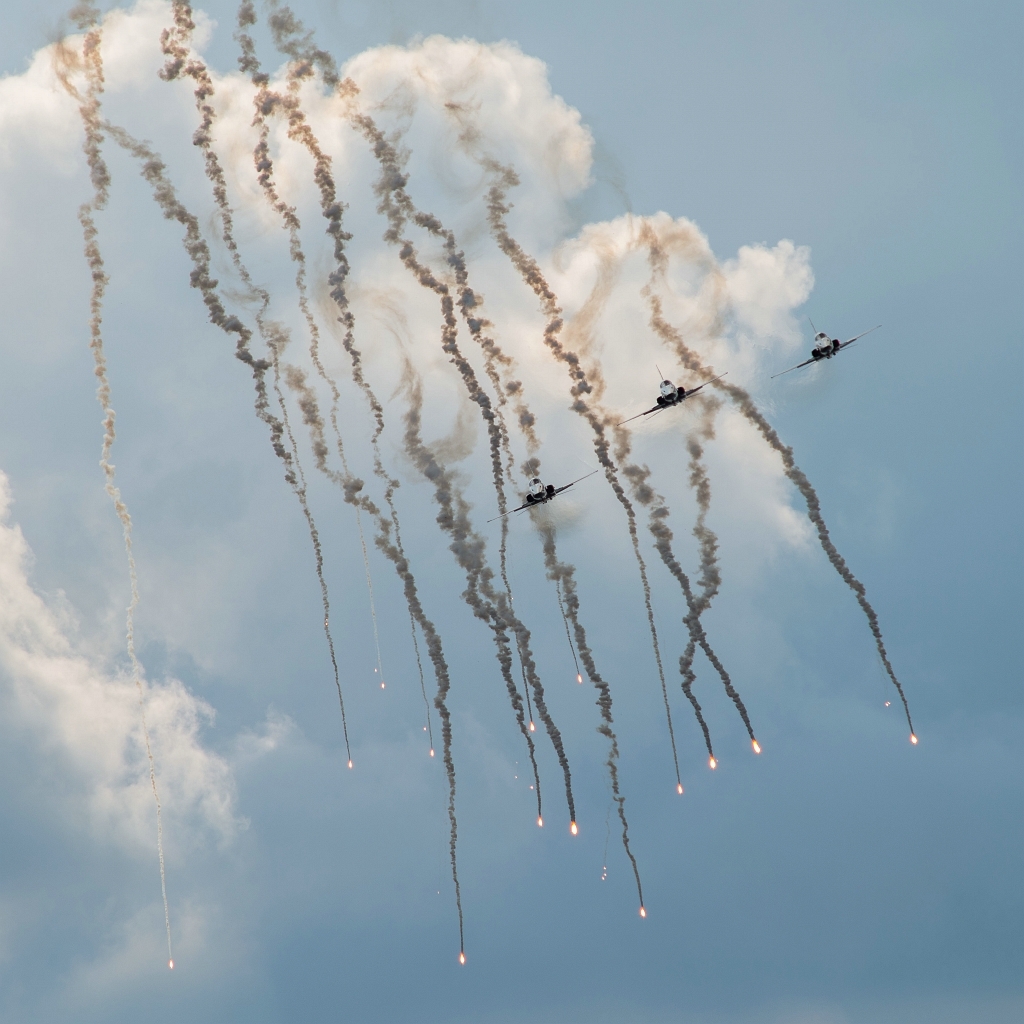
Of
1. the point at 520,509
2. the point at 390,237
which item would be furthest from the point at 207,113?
the point at 520,509

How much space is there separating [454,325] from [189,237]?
658 inches

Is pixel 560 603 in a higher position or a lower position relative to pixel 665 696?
higher

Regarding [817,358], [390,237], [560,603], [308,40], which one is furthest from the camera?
[560,603]

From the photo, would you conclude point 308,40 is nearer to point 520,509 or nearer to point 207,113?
point 207,113

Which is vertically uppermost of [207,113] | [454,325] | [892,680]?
[207,113]

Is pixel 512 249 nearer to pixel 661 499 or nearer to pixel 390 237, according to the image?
pixel 390 237

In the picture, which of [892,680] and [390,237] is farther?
[892,680]

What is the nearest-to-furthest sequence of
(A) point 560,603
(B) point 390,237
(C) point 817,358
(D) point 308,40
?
1. (D) point 308,40
2. (B) point 390,237
3. (C) point 817,358
4. (A) point 560,603

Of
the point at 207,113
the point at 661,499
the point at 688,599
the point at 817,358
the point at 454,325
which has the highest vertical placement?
the point at 207,113

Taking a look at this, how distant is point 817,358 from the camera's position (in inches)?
2638

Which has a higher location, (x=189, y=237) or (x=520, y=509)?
(x=189, y=237)

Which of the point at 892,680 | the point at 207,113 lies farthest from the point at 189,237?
the point at 892,680

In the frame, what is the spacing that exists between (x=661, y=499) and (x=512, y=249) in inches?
767

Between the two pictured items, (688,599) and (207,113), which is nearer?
(207,113)
